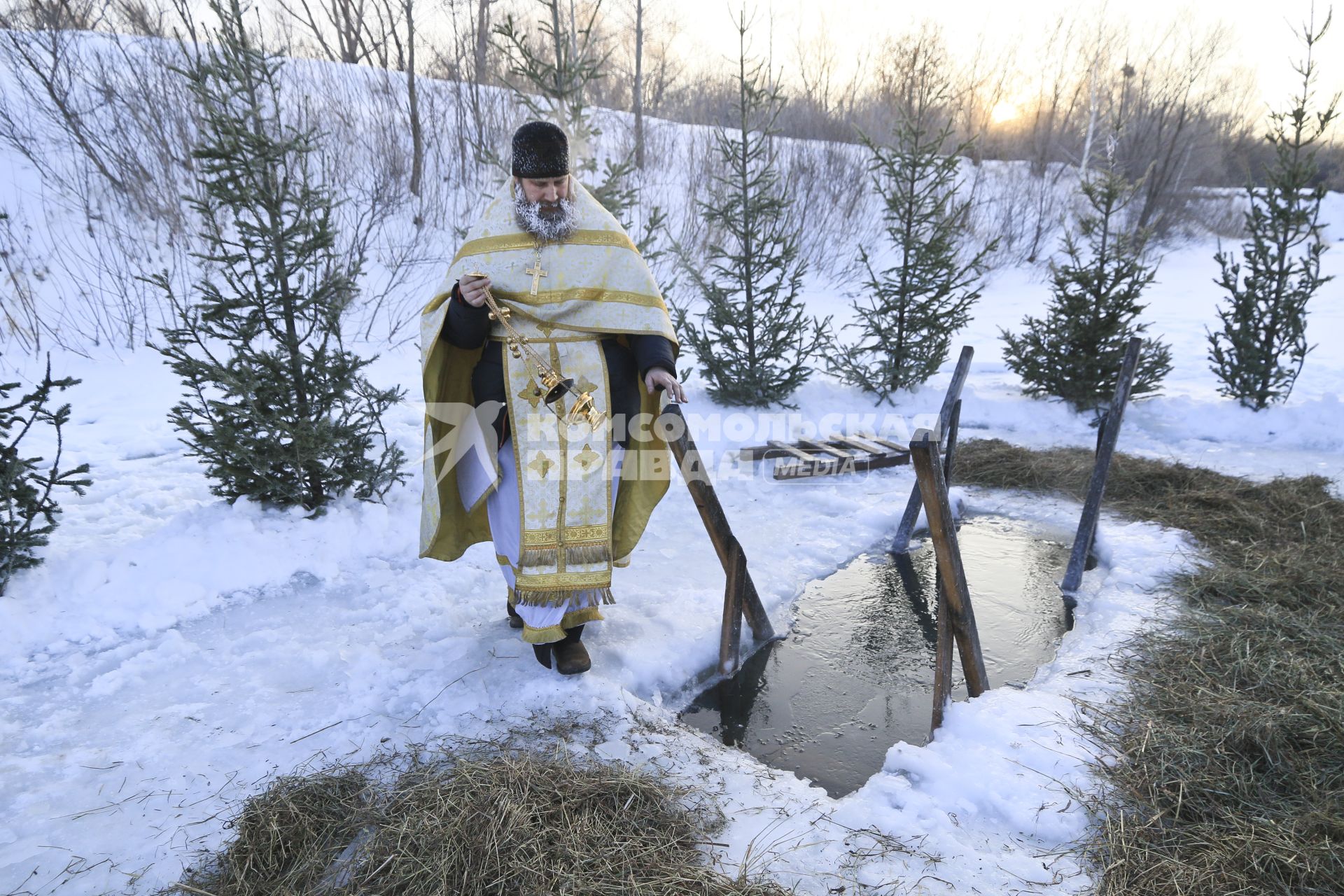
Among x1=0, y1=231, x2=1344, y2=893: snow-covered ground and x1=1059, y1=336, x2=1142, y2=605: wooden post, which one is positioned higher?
x1=1059, y1=336, x2=1142, y2=605: wooden post

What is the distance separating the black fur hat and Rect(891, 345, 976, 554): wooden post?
2.68 m

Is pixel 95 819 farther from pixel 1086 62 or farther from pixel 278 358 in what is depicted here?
pixel 1086 62

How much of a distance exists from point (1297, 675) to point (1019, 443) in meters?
4.50

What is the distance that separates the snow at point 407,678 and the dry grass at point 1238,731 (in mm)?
156

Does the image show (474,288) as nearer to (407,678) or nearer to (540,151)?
(540,151)

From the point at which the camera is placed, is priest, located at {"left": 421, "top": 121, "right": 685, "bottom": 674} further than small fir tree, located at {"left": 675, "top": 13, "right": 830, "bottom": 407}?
No

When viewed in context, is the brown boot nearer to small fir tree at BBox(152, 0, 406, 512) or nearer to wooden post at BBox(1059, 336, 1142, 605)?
small fir tree at BBox(152, 0, 406, 512)

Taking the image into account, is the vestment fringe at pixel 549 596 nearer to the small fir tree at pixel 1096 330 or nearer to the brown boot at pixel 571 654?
the brown boot at pixel 571 654

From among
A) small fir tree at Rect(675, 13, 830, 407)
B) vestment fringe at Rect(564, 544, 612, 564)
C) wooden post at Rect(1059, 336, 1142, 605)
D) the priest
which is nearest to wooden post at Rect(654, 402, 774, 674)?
the priest

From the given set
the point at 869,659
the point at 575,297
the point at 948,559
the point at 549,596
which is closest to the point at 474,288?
the point at 575,297

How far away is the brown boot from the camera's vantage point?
3264 mm

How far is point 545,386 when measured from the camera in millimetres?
3051

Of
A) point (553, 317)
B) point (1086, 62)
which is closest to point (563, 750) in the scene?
point (553, 317)

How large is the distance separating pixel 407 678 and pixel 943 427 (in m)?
3.33
